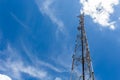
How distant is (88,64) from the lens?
208 feet

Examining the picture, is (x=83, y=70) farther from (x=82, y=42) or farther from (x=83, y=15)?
(x=83, y=15)

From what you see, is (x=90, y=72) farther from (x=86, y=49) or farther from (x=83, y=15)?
(x=83, y=15)

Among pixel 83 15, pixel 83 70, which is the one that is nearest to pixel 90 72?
pixel 83 70

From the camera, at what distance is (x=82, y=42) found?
216ft

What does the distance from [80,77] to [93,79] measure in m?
2.39

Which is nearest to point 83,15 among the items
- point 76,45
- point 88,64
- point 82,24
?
point 82,24

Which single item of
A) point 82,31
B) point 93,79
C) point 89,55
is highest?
point 82,31

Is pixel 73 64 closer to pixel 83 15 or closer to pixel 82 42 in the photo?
pixel 82 42

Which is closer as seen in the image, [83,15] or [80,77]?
[80,77]

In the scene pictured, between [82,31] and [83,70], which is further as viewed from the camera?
[82,31]

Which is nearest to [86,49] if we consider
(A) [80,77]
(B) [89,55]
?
(B) [89,55]

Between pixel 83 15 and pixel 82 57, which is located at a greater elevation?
pixel 83 15

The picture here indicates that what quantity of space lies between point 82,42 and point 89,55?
324cm

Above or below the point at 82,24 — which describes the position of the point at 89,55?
below
